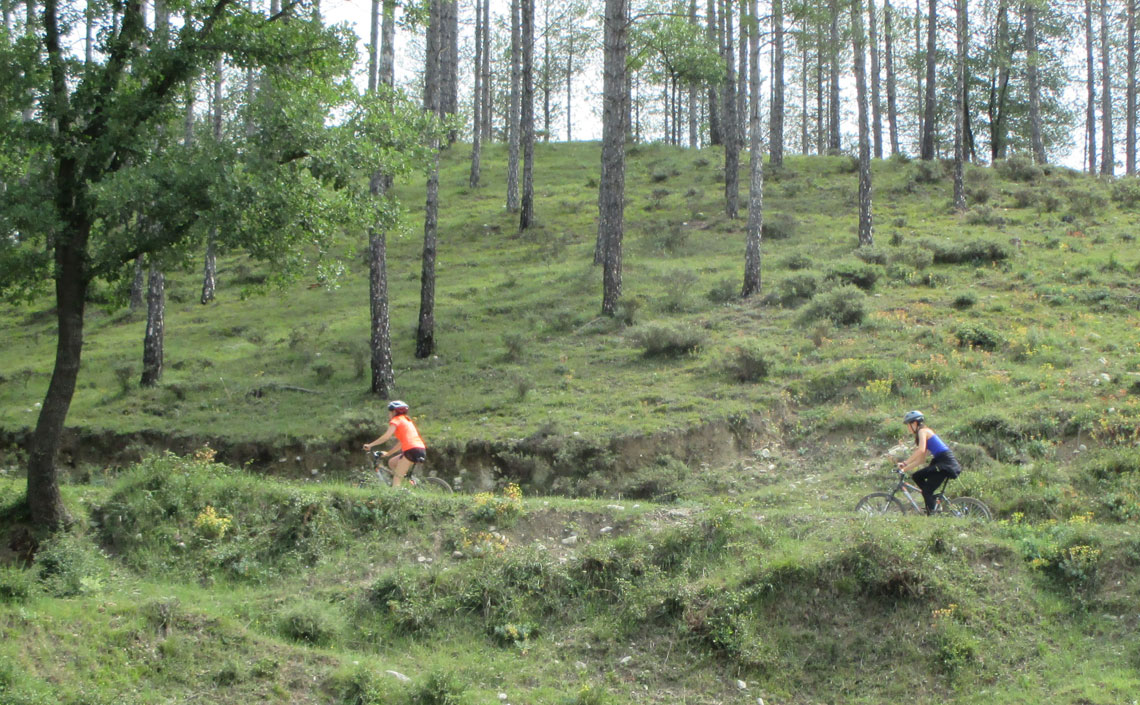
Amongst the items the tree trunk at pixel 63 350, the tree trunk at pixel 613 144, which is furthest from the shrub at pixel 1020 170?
the tree trunk at pixel 63 350

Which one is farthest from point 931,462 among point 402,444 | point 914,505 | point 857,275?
point 857,275

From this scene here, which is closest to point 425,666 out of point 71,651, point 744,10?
point 71,651

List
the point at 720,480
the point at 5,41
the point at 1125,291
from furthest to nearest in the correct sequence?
1. the point at 1125,291
2. the point at 720,480
3. the point at 5,41

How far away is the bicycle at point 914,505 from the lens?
40.6 ft

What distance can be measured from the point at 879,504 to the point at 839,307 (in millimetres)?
9243

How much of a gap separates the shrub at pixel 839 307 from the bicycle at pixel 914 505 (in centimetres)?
865

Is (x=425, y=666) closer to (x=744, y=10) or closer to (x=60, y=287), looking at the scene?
(x=60, y=287)

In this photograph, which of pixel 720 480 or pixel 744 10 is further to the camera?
pixel 744 10

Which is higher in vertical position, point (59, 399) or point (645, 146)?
point (645, 146)

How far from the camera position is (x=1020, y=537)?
38.0ft

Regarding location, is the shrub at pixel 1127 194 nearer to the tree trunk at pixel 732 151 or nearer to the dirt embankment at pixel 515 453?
the tree trunk at pixel 732 151

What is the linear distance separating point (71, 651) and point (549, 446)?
8.99 meters

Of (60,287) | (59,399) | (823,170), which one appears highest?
(823,170)

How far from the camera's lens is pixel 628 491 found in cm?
1577
